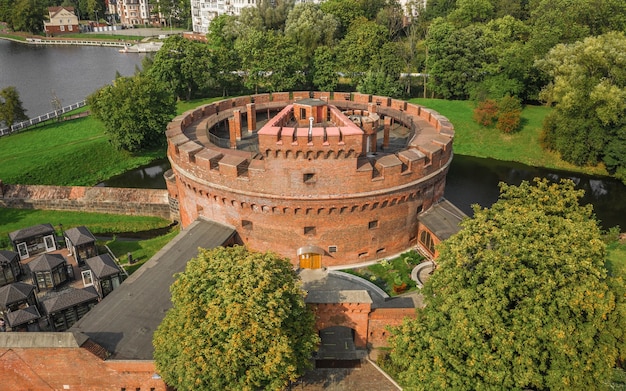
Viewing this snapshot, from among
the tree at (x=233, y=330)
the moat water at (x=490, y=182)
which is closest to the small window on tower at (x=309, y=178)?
the tree at (x=233, y=330)

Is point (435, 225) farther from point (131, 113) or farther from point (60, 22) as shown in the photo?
point (60, 22)

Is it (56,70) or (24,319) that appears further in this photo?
(56,70)

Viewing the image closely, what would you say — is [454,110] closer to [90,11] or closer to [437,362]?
[437,362]

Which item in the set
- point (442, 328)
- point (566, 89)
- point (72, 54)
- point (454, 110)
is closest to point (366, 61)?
point (454, 110)

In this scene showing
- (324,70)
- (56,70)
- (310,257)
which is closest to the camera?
(310,257)

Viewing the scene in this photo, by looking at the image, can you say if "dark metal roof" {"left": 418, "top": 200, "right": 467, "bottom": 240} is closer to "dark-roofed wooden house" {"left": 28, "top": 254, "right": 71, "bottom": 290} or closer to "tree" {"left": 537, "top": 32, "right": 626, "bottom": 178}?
"dark-roofed wooden house" {"left": 28, "top": 254, "right": 71, "bottom": 290}

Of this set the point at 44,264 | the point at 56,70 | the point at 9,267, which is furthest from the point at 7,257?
the point at 56,70

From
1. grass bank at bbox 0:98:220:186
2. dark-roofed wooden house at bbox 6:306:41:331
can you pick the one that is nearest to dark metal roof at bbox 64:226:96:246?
dark-roofed wooden house at bbox 6:306:41:331
